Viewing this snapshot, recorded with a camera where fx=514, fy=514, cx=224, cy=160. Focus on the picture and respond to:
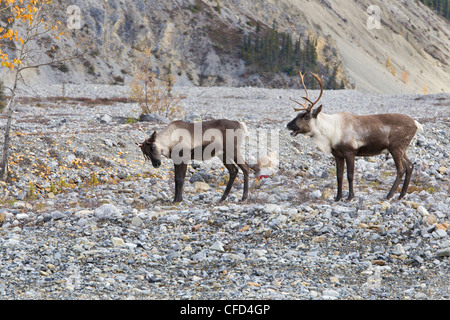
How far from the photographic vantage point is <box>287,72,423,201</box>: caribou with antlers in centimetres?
1141

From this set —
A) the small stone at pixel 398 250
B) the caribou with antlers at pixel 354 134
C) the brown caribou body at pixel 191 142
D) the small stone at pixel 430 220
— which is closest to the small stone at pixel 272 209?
the caribou with antlers at pixel 354 134

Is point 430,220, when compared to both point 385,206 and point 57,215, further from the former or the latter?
point 57,215

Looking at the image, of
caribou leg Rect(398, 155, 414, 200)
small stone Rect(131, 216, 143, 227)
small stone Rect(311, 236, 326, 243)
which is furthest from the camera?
caribou leg Rect(398, 155, 414, 200)

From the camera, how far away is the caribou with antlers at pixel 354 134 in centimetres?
1141

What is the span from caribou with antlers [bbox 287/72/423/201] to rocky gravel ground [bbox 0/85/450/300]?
899 millimetres

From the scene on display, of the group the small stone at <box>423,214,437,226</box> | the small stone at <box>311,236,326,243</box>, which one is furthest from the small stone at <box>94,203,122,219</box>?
the small stone at <box>423,214,437,226</box>

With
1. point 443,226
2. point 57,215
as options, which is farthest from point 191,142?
point 443,226

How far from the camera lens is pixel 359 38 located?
410 ft

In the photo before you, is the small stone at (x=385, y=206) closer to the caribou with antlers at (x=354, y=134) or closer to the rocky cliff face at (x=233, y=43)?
the caribou with antlers at (x=354, y=134)

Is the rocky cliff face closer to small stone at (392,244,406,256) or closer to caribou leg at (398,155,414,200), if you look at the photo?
caribou leg at (398,155,414,200)

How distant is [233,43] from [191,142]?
295ft

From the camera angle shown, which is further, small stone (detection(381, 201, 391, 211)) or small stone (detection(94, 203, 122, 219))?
small stone (detection(94, 203, 122, 219))

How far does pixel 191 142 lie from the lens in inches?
477

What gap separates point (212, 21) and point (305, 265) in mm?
98473
